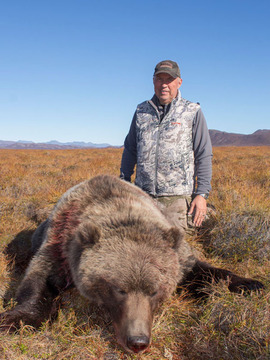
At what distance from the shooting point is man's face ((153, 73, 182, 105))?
4480 mm

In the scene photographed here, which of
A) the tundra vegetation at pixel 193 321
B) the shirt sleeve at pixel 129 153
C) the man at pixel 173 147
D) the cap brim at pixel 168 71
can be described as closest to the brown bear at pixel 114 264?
the tundra vegetation at pixel 193 321

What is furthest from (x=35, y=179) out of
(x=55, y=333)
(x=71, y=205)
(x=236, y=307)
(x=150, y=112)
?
(x=236, y=307)

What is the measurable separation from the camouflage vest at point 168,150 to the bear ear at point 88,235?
85.7 inches

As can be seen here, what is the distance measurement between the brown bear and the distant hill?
16451cm

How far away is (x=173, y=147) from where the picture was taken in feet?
14.6

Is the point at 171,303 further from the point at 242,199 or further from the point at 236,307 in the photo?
the point at 242,199

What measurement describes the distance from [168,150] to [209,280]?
2.05 metres

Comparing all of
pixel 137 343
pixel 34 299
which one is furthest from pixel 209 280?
pixel 34 299

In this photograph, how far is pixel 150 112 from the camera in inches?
182

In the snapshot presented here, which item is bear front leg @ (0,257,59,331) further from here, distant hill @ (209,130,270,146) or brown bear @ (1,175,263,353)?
distant hill @ (209,130,270,146)

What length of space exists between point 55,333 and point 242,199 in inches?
142

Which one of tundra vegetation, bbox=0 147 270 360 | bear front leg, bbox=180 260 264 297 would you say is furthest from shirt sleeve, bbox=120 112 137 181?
bear front leg, bbox=180 260 264 297

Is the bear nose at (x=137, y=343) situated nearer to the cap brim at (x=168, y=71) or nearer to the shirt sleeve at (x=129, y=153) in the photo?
the shirt sleeve at (x=129, y=153)

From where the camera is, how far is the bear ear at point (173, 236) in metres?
2.61
